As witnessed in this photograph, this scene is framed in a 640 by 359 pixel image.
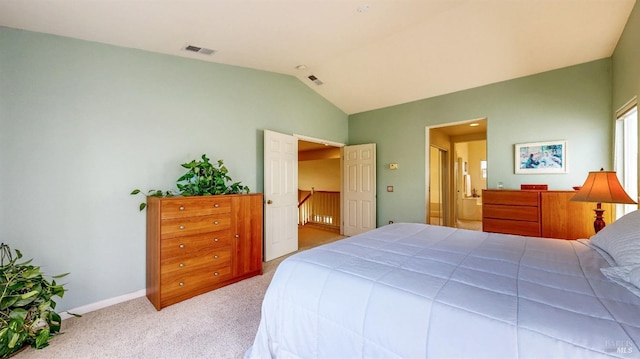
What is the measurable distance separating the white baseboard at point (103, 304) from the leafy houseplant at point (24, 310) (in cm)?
36

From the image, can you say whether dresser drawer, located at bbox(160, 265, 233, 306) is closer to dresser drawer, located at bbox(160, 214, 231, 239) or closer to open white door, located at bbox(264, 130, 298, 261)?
dresser drawer, located at bbox(160, 214, 231, 239)

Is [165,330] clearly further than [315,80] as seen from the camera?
No

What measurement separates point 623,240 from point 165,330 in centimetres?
316

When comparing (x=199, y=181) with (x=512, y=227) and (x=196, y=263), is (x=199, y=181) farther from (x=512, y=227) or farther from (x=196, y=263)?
(x=512, y=227)

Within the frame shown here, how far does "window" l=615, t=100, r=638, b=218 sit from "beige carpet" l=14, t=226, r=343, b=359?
417cm

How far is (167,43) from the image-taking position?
105 inches

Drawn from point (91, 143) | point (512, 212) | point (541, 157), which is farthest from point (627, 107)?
point (91, 143)

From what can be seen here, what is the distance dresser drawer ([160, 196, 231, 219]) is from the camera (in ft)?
8.03

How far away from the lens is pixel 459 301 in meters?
1.02

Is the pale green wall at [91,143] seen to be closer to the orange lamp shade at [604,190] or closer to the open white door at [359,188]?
the open white door at [359,188]

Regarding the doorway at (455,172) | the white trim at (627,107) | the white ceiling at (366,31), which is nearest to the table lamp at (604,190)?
the white trim at (627,107)

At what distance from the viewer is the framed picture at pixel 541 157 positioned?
3.39 metres

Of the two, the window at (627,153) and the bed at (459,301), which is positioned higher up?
the window at (627,153)

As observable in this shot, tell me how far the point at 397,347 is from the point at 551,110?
4.10 metres
